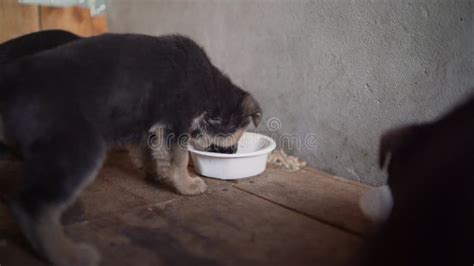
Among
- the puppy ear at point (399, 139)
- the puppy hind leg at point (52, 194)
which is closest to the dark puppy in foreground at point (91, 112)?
the puppy hind leg at point (52, 194)

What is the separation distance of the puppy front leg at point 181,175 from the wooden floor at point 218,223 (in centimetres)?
5

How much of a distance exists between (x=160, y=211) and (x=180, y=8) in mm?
Answer: 2350

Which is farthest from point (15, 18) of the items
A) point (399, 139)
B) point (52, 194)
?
point (399, 139)

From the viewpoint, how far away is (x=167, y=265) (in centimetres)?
172

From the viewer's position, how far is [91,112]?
5.96 ft

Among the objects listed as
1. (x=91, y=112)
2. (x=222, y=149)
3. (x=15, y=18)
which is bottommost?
(x=222, y=149)

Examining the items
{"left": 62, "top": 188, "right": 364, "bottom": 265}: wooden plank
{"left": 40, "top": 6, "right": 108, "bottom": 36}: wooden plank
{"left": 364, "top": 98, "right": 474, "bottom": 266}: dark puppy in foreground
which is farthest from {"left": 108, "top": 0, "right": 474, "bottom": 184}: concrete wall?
{"left": 40, "top": 6, "right": 108, "bottom": 36}: wooden plank

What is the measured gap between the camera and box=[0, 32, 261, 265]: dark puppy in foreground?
63.9 inches

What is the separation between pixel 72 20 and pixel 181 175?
3.03 meters

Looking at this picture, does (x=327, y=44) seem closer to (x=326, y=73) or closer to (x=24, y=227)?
(x=326, y=73)

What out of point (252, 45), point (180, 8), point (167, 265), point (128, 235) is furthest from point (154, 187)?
point (180, 8)

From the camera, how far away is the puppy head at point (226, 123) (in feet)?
8.57

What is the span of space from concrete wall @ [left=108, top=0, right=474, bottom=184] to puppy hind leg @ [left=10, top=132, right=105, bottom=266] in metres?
1.81

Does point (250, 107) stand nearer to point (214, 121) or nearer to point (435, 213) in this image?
point (214, 121)
